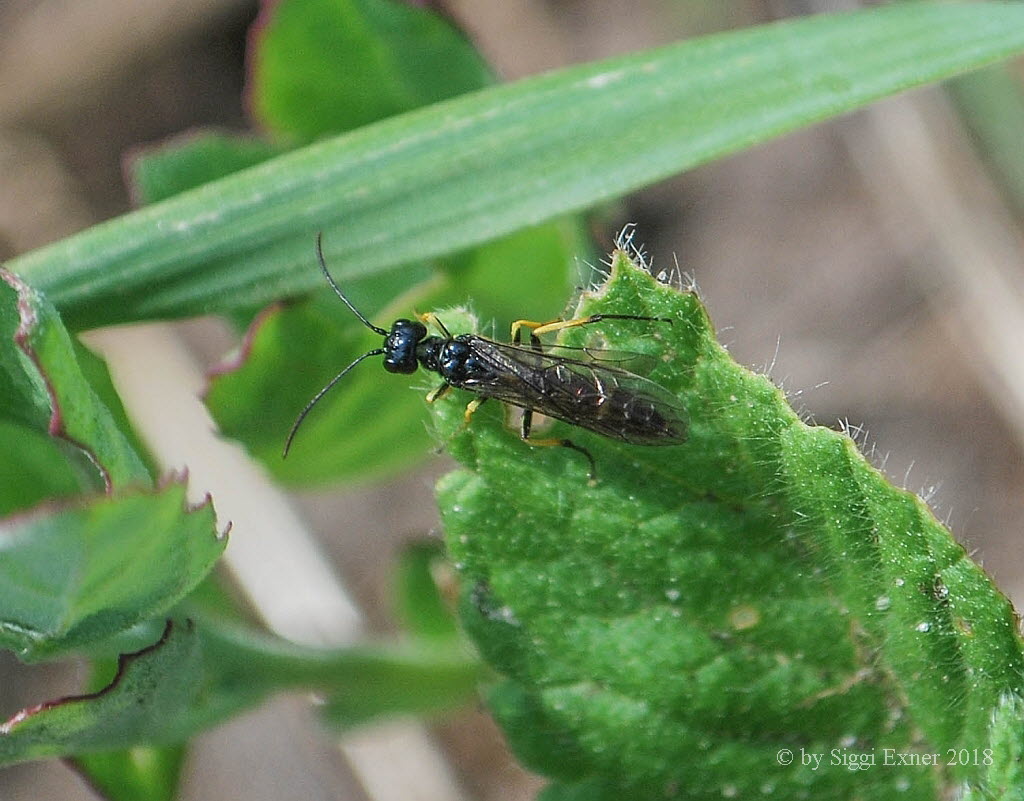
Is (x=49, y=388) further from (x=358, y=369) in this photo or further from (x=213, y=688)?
(x=358, y=369)

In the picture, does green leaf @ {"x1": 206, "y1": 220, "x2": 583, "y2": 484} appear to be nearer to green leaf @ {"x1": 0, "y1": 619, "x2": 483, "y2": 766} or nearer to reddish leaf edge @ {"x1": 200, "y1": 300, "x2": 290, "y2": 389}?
reddish leaf edge @ {"x1": 200, "y1": 300, "x2": 290, "y2": 389}

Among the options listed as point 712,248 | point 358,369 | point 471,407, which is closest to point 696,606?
point 471,407

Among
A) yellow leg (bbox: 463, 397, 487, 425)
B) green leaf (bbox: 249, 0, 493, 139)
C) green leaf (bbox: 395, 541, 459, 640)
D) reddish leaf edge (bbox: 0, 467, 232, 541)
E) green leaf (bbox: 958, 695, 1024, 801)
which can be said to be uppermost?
green leaf (bbox: 249, 0, 493, 139)

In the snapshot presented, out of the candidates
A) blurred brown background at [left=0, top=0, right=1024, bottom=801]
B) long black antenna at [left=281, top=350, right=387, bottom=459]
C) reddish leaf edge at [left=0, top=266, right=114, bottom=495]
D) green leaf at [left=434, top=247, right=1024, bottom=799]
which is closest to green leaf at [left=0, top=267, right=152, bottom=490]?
reddish leaf edge at [left=0, top=266, right=114, bottom=495]

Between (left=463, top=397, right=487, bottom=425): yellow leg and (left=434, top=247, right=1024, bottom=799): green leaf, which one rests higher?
(left=463, top=397, right=487, bottom=425): yellow leg

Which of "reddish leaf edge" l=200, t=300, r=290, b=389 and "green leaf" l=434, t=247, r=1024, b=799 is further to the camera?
"reddish leaf edge" l=200, t=300, r=290, b=389

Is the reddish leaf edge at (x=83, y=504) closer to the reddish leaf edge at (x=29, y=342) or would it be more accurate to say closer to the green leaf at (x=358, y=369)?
the reddish leaf edge at (x=29, y=342)
